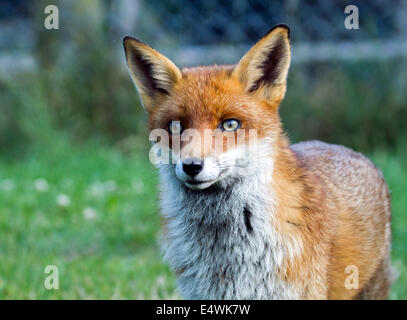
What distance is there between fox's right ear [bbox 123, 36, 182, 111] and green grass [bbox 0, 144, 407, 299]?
57cm

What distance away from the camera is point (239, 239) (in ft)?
Answer: 10.8

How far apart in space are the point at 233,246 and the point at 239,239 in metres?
0.05

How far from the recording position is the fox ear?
11.0 ft

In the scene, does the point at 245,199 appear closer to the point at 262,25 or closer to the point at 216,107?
the point at 216,107

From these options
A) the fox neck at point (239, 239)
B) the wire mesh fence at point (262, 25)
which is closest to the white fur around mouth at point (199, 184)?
the fox neck at point (239, 239)

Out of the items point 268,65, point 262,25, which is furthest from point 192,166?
point 262,25

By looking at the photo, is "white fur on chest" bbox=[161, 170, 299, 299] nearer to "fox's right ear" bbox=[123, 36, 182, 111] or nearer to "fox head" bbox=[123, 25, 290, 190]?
"fox head" bbox=[123, 25, 290, 190]

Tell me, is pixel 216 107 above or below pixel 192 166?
above

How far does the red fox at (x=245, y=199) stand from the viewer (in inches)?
127

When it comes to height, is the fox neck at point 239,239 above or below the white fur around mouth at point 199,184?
below

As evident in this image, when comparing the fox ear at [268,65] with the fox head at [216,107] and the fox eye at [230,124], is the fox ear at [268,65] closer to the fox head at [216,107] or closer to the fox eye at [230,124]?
the fox head at [216,107]

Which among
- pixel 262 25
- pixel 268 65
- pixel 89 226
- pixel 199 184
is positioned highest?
pixel 262 25

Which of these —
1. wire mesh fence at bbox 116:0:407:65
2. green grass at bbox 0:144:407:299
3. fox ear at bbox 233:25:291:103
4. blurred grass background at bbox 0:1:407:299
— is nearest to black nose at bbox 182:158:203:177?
fox ear at bbox 233:25:291:103

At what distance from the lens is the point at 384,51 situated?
28.7 ft
